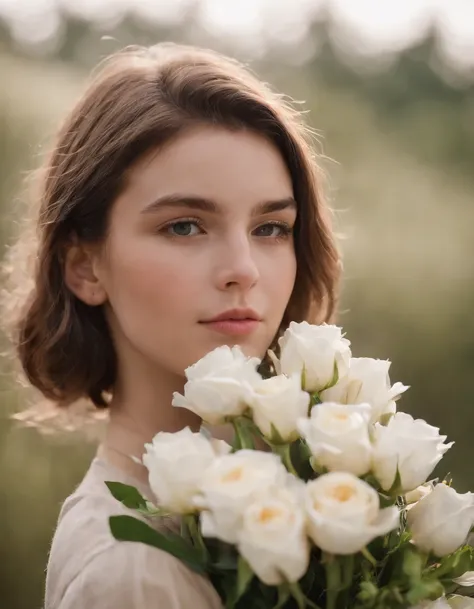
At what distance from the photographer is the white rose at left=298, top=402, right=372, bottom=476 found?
983 millimetres

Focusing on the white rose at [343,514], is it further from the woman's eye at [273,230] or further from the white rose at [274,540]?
the woman's eye at [273,230]

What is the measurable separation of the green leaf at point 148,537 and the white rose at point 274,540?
0.18 m

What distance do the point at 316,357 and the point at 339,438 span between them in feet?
0.57

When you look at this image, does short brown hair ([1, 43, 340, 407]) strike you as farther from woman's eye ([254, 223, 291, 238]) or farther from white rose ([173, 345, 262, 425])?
white rose ([173, 345, 262, 425])

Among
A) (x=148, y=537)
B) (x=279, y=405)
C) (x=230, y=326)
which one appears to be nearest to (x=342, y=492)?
(x=279, y=405)

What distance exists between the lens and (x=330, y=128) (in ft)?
12.2

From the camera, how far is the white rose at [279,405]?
3.36 feet

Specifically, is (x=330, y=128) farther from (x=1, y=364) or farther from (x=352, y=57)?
(x=1, y=364)

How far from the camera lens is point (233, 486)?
37.2 inches

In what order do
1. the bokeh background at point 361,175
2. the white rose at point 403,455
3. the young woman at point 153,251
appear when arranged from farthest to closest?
1. the bokeh background at point 361,175
2. the young woman at point 153,251
3. the white rose at point 403,455

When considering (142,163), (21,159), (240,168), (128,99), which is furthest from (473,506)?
(21,159)

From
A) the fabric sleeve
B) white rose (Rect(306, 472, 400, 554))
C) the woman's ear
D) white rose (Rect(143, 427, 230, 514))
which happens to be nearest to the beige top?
the fabric sleeve

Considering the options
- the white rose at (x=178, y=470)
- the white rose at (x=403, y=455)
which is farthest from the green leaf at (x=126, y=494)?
the white rose at (x=403, y=455)

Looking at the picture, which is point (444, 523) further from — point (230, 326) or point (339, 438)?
point (230, 326)
